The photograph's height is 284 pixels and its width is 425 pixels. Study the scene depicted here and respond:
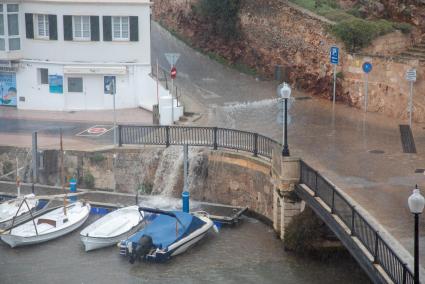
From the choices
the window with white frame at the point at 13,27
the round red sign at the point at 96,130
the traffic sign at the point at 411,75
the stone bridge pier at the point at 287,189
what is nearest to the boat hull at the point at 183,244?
the stone bridge pier at the point at 287,189

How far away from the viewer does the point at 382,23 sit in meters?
38.6

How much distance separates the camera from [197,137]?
1284 inches

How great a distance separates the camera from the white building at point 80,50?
39.6 metres

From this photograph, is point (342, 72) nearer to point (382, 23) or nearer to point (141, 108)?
point (382, 23)

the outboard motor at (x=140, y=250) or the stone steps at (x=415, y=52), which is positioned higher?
the stone steps at (x=415, y=52)

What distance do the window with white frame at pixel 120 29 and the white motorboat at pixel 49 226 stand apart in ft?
37.9

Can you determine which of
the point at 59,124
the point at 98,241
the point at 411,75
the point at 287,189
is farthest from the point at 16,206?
the point at 411,75

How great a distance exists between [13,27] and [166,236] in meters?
17.4

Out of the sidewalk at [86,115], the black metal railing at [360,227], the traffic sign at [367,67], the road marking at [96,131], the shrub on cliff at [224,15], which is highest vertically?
the shrub on cliff at [224,15]

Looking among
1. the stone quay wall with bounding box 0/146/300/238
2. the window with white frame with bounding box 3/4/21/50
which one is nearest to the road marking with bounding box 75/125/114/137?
the stone quay wall with bounding box 0/146/300/238

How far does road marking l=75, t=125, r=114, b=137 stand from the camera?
35.5m

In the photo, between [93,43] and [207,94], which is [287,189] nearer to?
[207,94]

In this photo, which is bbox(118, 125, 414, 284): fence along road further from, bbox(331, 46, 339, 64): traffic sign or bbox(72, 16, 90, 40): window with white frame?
bbox(72, 16, 90, 40): window with white frame

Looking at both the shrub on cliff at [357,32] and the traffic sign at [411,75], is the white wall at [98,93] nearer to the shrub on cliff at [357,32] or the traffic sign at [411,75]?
the shrub on cliff at [357,32]
